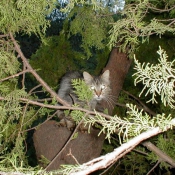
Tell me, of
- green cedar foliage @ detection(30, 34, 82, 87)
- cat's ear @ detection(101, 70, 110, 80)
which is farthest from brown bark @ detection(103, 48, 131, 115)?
green cedar foliage @ detection(30, 34, 82, 87)

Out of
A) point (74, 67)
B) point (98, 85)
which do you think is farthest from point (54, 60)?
point (98, 85)

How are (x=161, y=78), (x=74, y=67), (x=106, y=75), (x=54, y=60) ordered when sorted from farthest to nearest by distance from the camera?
(x=74, y=67) < (x=54, y=60) < (x=106, y=75) < (x=161, y=78)

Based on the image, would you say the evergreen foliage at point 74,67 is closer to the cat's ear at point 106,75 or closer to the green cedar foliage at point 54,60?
the green cedar foliage at point 54,60

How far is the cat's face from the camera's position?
3.02 metres

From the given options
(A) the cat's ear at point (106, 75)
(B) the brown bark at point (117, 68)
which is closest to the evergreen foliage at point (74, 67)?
(B) the brown bark at point (117, 68)

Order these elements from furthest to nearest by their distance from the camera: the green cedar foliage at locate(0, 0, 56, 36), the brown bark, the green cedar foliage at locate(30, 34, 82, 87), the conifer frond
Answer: the green cedar foliage at locate(30, 34, 82, 87)
the brown bark
the green cedar foliage at locate(0, 0, 56, 36)
the conifer frond

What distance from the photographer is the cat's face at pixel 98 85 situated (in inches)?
119

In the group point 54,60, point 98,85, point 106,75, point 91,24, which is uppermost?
point 91,24

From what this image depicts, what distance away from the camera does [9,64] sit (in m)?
2.23

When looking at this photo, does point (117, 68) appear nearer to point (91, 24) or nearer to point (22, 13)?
Answer: point (91, 24)

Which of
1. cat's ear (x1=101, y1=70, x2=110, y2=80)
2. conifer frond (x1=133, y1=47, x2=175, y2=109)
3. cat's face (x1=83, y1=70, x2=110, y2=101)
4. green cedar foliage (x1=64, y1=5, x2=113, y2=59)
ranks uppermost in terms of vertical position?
green cedar foliage (x1=64, y1=5, x2=113, y2=59)

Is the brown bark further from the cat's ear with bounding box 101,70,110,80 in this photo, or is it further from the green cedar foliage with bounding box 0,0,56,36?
the green cedar foliage with bounding box 0,0,56,36

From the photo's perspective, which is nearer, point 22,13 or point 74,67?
point 22,13

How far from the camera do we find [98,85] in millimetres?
3070
